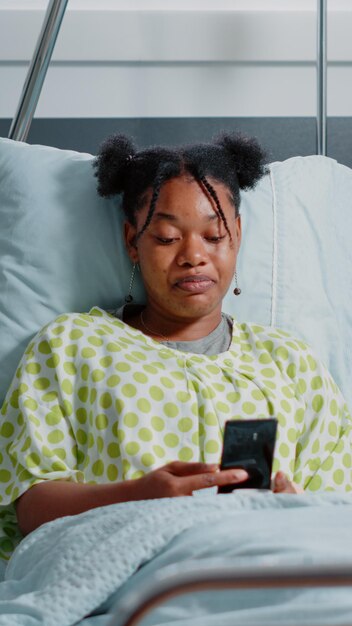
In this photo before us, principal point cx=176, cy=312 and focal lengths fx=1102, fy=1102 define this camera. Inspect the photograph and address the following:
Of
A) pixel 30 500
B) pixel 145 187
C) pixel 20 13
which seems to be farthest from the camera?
pixel 20 13

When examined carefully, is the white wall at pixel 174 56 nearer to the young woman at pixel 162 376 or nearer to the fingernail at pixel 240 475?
the young woman at pixel 162 376

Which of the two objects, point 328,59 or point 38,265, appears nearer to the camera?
point 38,265

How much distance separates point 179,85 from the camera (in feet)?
8.71

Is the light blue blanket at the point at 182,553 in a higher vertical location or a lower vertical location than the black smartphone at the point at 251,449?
lower

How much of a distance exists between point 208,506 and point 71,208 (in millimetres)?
786

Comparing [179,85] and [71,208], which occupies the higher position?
[179,85]

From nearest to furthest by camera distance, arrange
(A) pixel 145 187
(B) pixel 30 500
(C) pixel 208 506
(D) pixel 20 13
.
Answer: (C) pixel 208 506 < (B) pixel 30 500 < (A) pixel 145 187 < (D) pixel 20 13

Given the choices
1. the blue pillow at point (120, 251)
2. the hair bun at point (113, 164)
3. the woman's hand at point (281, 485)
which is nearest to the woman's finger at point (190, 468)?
the woman's hand at point (281, 485)

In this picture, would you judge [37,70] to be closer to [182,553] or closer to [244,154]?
[244,154]

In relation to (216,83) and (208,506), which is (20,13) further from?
(208,506)

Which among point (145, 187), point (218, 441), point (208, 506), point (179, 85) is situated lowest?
point (208, 506)

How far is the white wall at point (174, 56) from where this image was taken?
8.57 feet

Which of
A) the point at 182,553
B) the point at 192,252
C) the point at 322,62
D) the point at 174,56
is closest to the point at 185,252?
the point at 192,252

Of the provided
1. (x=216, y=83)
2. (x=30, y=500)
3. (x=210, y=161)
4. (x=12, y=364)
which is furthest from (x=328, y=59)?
(x=30, y=500)
